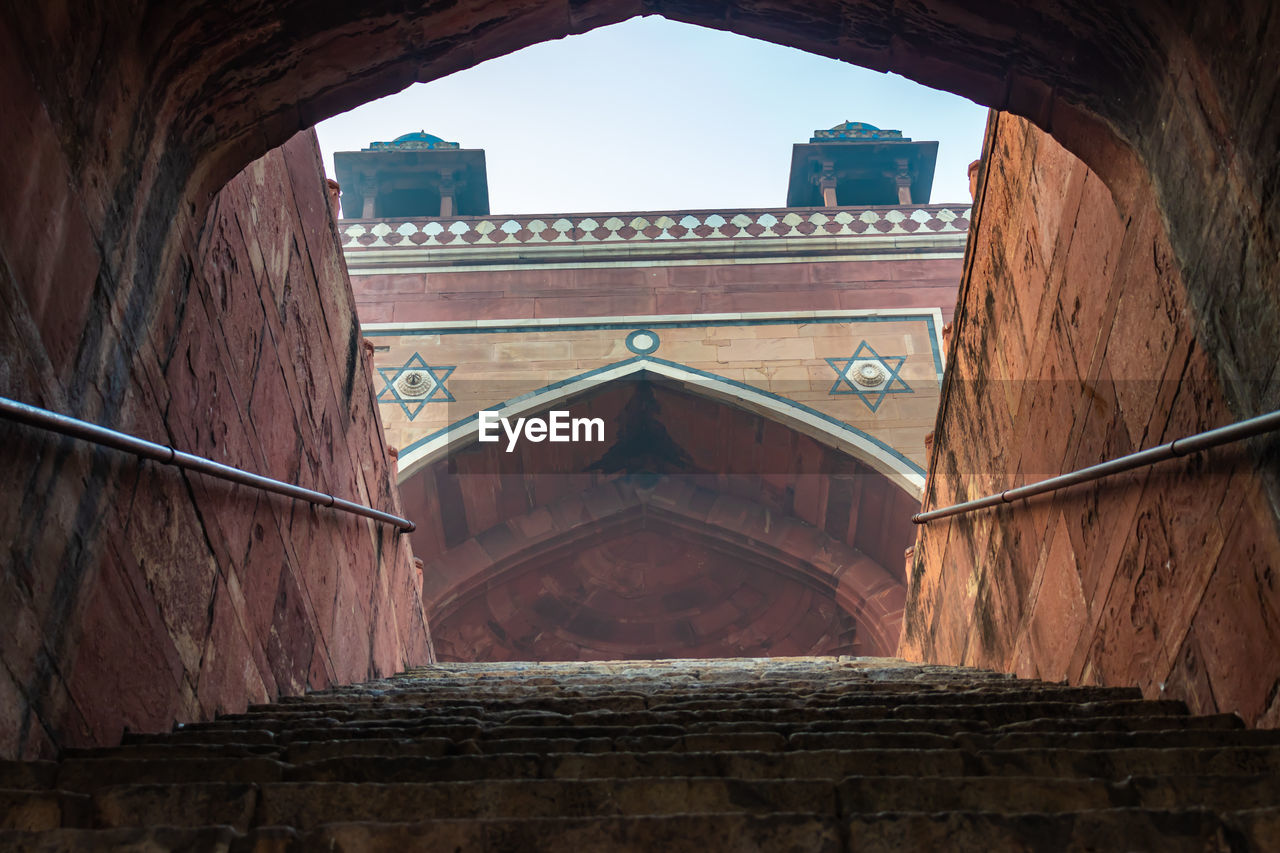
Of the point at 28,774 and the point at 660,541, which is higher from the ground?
the point at 28,774

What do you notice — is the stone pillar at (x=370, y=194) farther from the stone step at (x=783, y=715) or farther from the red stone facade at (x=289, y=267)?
the stone step at (x=783, y=715)

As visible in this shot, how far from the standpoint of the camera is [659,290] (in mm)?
9875

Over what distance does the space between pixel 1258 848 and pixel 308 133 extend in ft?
11.9

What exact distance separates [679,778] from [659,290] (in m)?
8.24

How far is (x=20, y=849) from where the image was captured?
55.8 inches

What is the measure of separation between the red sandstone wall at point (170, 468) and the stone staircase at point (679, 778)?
181 mm

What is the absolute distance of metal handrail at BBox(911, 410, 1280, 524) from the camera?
221cm

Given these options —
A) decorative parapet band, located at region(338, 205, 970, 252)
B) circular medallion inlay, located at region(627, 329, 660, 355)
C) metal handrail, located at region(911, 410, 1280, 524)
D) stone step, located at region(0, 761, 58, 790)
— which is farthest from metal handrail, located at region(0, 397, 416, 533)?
decorative parapet band, located at region(338, 205, 970, 252)

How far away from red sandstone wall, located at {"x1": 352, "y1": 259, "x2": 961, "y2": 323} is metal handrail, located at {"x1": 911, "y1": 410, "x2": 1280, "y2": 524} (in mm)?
5762

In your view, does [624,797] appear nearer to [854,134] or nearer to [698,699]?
[698,699]

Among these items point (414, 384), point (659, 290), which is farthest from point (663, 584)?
point (414, 384)

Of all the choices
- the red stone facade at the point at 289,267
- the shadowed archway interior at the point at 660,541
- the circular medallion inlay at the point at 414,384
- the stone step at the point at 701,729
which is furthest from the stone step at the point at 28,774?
the circular medallion inlay at the point at 414,384

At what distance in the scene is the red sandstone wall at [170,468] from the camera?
2.21m

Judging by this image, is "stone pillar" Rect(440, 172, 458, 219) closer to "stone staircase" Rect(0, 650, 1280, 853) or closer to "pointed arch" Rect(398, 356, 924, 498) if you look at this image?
"pointed arch" Rect(398, 356, 924, 498)
